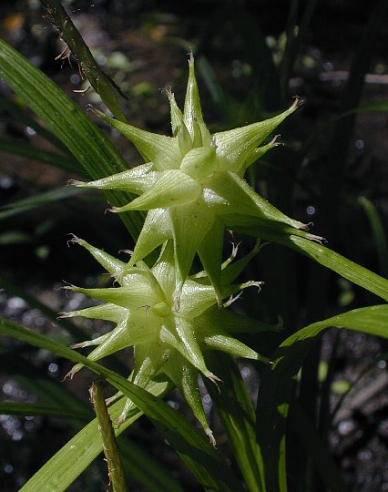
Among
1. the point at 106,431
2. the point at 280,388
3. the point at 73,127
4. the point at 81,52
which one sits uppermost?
the point at 81,52

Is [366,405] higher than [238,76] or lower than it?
lower

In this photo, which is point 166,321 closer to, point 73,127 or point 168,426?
point 168,426

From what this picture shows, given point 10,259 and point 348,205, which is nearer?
point 348,205

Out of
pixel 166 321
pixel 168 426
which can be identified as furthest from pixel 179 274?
pixel 168 426

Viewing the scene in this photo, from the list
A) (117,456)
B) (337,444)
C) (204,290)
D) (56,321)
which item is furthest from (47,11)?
(337,444)

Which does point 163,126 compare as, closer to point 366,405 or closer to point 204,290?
point 366,405

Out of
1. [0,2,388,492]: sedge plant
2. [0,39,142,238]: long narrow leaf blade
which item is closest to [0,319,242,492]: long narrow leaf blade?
[0,2,388,492]: sedge plant

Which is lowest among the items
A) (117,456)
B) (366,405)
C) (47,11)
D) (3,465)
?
(366,405)

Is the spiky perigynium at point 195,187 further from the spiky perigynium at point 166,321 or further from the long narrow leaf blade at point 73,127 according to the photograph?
the long narrow leaf blade at point 73,127
